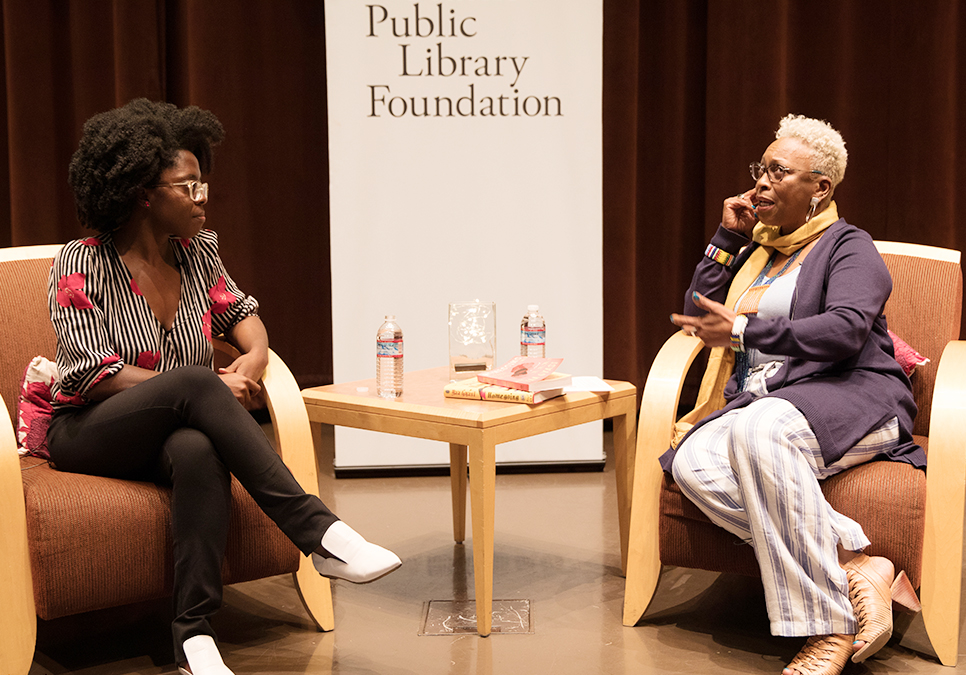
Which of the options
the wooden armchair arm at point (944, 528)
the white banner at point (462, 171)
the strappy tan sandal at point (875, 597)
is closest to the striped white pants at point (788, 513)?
the strappy tan sandal at point (875, 597)

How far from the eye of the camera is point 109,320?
2.26m

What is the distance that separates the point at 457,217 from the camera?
373 centimetres

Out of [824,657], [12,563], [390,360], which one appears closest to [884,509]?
[824,657]

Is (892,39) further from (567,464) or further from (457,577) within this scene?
(457,577)

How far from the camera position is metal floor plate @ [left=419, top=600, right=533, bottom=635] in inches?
96.7

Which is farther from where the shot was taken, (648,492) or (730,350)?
(730,350)

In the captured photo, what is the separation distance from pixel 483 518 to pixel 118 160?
1.15 m

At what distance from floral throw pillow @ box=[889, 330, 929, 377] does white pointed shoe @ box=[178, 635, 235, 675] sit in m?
1.68

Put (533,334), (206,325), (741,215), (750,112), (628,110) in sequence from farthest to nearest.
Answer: (628,110) < (750,112) < (533,334) < (741,215) < (206,325)

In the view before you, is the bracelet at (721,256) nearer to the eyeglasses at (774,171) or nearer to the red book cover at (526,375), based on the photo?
the eyeglasses at (774,171)

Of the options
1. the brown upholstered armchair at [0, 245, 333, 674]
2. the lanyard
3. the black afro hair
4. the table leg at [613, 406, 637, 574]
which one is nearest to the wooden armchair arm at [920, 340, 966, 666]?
the lanyard

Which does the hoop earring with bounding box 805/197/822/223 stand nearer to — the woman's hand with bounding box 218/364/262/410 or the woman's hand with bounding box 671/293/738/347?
the woman's hand with bounding box 671/293/738/347

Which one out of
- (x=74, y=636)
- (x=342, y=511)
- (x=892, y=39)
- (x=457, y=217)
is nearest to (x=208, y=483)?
(x=74, y=636)

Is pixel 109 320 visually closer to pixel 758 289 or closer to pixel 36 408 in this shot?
pixel 36 408
